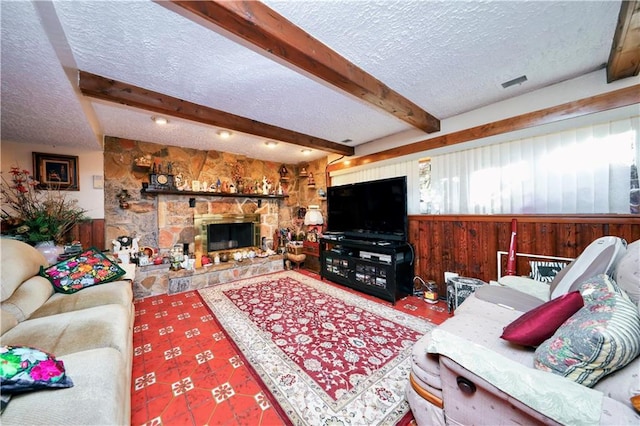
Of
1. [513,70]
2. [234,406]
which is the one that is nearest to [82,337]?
[234,406]

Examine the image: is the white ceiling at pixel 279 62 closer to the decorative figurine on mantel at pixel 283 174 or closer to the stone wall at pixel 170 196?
the stone wall at pixel 170 196

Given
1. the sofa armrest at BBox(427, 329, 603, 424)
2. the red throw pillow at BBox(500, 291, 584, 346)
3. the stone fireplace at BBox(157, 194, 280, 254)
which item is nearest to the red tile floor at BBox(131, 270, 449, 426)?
the sofa armrest at BBox(427, 329, 603, 424)

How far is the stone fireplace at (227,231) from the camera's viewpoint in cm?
399

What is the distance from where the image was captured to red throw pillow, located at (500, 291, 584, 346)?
1.07 meters

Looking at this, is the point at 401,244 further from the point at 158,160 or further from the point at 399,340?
the point at 158,160

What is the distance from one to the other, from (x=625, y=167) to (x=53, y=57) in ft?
14.0

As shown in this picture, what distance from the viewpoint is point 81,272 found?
2.18m

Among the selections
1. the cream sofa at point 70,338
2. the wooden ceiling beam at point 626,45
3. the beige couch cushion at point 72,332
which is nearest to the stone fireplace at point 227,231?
the cream sofa at point 70,338

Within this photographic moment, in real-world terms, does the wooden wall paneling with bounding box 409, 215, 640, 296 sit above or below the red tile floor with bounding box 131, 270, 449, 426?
above

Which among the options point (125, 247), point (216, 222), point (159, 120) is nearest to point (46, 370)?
point (159, 120)

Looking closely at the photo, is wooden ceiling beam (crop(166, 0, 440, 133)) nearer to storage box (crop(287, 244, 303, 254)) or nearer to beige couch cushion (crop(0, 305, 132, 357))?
beige couch cushion (crop(0, 305, 132, 357))

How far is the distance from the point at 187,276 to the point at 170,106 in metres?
2.46

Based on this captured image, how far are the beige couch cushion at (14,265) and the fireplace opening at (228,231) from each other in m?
2.00

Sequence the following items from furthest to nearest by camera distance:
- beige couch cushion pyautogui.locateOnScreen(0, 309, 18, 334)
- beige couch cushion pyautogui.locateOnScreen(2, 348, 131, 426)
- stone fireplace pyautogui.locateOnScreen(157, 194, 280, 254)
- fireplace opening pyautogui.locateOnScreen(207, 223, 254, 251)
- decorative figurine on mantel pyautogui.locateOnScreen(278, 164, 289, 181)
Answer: decorative figurine on mantel pyautogui.locateOnScreen(278, 164, 289, 181)
fireplace opening pyautogui.locateOnScreen(207, 223, 254, 251)
stone fireplace pyautogui.locateOnScreen(157, 194, 280, 254)
beige couch cushion pyautogui.locateOnScreen(0, 309, 18, 334)
beige couch cushion pyautogui.locateOnScreen(2, 348, 131, 426)
